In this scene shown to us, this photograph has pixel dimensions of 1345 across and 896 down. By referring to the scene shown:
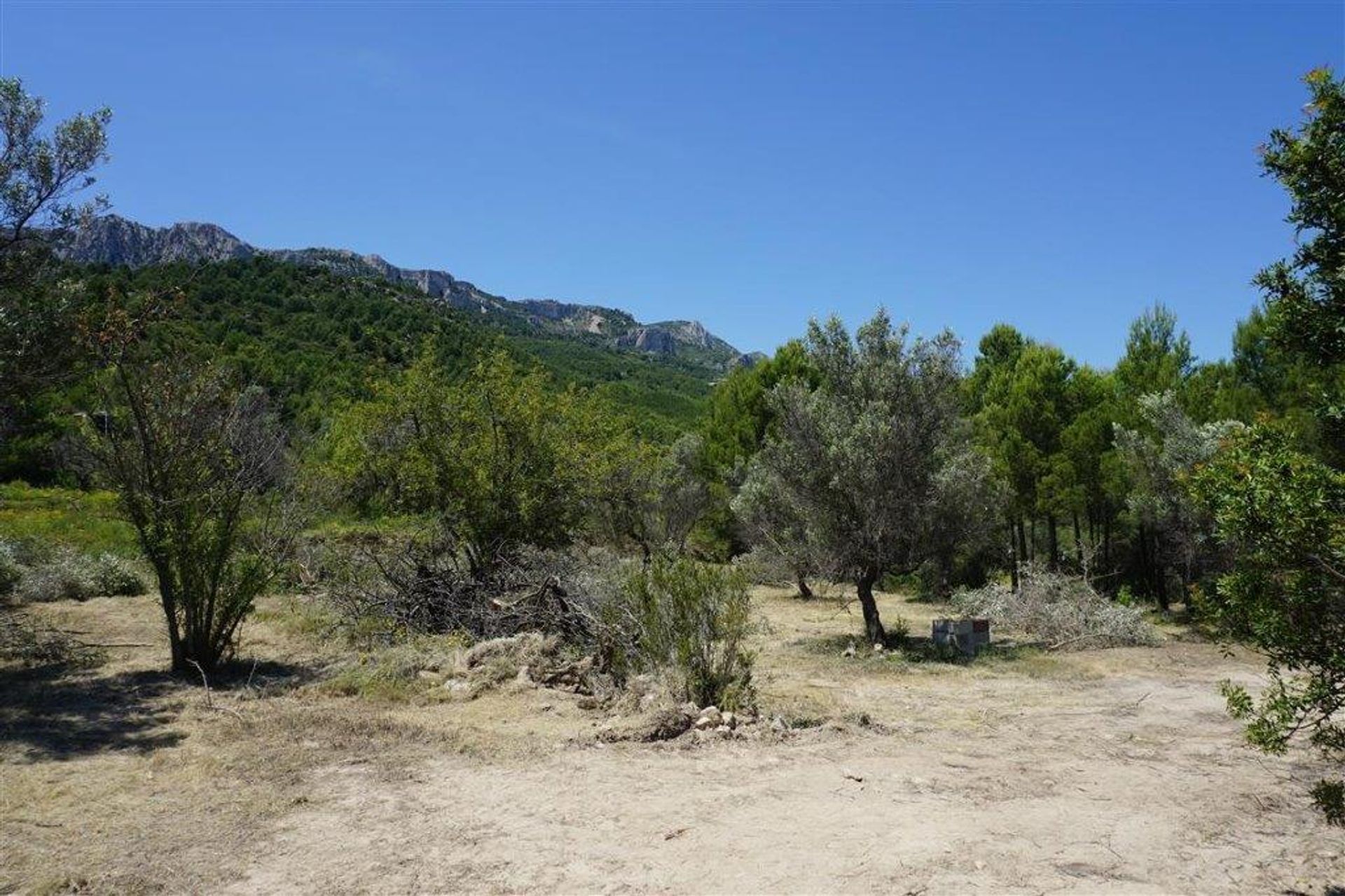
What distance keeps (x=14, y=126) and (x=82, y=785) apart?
7.95 m

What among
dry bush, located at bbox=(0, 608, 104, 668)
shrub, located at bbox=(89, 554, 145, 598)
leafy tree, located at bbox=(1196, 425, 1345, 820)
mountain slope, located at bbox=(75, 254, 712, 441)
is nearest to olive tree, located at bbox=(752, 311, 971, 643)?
leafy tree, located at bbox=(1196, 425, 1345, 820)

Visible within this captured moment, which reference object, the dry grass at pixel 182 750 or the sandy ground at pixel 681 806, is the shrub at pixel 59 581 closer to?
the dry grass at pixel 182 750

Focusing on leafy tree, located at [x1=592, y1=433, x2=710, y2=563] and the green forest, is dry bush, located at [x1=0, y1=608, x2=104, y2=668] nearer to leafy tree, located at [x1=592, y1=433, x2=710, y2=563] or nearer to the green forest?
the green forest

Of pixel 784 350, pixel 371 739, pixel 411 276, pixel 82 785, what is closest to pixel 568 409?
pixel 371 739

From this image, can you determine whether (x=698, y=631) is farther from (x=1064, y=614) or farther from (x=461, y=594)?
(x=1064, y=614)

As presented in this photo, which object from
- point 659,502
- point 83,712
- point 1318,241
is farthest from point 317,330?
point 1318,241

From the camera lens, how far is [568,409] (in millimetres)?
15000

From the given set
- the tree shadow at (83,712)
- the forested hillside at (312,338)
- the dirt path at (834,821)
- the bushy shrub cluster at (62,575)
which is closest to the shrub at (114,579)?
the bushy shrub cluster at (62,575)

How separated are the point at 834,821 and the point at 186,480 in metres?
8.74

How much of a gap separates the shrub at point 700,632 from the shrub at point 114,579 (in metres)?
14.4

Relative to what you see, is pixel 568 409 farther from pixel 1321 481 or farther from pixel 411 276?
pixel 411 276

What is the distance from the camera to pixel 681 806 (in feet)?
19.5

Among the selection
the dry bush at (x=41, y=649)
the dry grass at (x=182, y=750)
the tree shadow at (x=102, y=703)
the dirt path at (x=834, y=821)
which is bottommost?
the dirt path at (x=834, y=821)

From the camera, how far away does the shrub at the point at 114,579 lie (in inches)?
693
